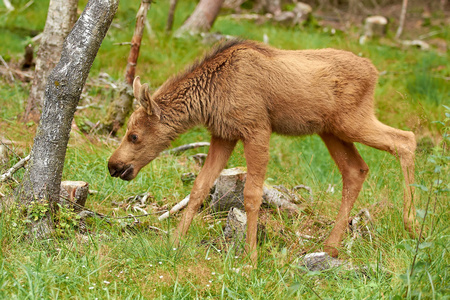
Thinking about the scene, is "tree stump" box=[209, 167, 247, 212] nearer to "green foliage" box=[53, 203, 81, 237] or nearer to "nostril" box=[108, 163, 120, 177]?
"nostril" box=[108, 163, 120, 177]

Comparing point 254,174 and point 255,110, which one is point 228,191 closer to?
point 254,174

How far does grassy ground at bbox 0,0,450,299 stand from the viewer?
3.76 meters

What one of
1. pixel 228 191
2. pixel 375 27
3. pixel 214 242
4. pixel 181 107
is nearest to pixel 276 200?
pixel 228 191

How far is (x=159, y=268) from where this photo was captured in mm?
4074

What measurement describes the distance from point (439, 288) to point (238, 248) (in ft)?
6.16

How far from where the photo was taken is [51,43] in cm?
700

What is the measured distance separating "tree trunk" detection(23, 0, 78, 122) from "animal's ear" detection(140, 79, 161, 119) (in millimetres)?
2702

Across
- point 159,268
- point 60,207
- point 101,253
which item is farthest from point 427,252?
point 60,207

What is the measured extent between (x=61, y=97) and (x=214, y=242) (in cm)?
209

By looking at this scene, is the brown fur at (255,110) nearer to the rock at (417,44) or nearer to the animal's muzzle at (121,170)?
the animal's muzzle at (121,170)

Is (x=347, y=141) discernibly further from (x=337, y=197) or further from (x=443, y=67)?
(x=443, y=67)

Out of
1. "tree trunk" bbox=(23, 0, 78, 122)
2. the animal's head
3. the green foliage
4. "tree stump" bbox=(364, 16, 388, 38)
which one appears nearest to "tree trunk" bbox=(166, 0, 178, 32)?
"tree trunk" bbox=(23, 0, 78, 122)

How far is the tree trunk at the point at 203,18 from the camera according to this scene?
1127 cm

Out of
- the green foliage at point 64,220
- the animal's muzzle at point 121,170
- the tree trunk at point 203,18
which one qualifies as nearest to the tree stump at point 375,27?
the tree trunk at point 203,18
